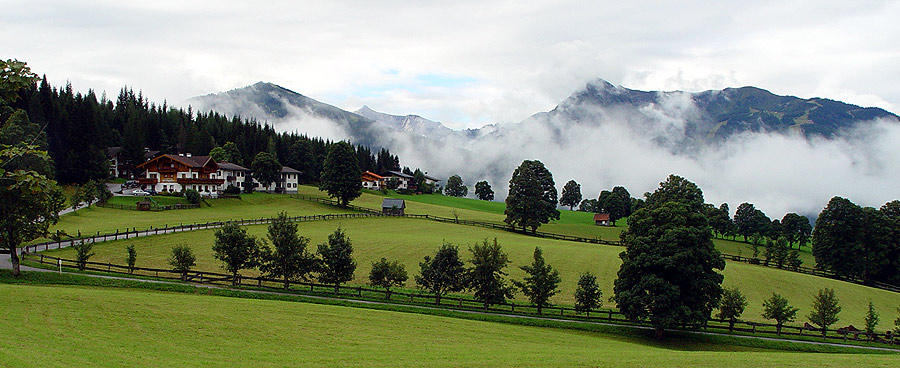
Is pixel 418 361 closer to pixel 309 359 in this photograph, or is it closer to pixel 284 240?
pixel 309 359

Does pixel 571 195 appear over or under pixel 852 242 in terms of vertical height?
over

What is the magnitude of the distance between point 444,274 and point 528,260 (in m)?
19.9

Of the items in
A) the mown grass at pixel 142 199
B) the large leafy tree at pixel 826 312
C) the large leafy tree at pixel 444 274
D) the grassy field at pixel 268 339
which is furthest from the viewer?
the mown grass at pixel 142 199

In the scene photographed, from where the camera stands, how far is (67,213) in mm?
68000

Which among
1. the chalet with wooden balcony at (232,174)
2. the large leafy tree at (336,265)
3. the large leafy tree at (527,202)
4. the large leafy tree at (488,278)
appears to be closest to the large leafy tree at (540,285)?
the large leafy tree at (488,278)

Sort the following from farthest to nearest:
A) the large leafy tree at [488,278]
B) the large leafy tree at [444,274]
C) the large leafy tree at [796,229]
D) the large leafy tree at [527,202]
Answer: the large leafy tree at [796,229] → the large leafy tree at [527,202] → the large leafy tree at [444,274] → the large leafy tree at [488,278]

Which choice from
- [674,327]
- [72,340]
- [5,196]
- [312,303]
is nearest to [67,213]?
[5,196]

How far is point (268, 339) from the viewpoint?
22812 millimetres

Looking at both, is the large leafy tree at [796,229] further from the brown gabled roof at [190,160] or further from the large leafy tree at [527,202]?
the brown gabled roof at [190,160]

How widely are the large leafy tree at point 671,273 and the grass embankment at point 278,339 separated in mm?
2275

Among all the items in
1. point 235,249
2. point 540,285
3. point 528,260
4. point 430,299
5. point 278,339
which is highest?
point 235,249

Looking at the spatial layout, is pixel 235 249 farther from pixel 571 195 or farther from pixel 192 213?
pixel 571 195

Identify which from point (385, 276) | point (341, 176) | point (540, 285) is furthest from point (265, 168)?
point (540, 285)

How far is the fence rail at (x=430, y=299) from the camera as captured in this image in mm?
37031
